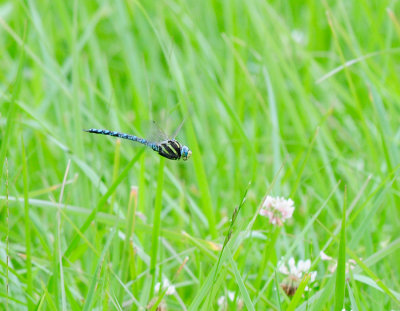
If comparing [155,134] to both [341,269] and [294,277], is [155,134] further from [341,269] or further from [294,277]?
[341,269]

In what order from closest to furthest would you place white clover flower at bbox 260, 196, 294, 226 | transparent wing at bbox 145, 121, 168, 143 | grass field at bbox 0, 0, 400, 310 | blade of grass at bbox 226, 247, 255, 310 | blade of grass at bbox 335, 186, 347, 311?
blade of grass at bbox 335, 186, 347, 311
blade of grass at bbox 226, 247, 255, 310
grass field at bbox 0, 0, 400, 310
white clover flower at bbox 260, 196, 294, 226
transparent wing at bbox 145, 121, 168, 143

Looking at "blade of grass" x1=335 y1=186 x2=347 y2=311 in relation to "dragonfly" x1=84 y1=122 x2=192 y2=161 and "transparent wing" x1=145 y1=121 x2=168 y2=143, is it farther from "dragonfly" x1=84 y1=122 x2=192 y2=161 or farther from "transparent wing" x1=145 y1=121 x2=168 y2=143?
"transparent wing" x1=145 y1=121 x2=168 y2=143

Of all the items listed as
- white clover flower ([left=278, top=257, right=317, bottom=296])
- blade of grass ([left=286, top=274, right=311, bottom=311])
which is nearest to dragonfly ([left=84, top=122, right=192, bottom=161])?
white clover flower ([left=278, top=257, right=317, bottom=296])

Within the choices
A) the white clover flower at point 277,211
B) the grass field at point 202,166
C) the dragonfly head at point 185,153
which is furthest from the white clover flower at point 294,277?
the dragonfly head at point 185,153

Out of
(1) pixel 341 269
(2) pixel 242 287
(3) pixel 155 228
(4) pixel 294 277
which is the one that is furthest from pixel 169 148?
(1) pixel 341 269

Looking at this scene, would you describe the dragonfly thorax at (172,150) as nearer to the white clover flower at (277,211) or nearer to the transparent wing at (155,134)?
the transparent wing at (155,134)

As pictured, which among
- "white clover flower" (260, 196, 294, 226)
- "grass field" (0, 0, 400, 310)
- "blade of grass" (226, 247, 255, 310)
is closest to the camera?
"blade of grass" (226, 247, 255, 310)

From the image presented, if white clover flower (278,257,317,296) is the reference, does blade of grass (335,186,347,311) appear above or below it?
above

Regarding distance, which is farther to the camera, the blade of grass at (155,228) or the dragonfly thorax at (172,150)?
the dragonfly thorax at (172,150)

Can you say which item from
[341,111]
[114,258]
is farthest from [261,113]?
[114,258]
